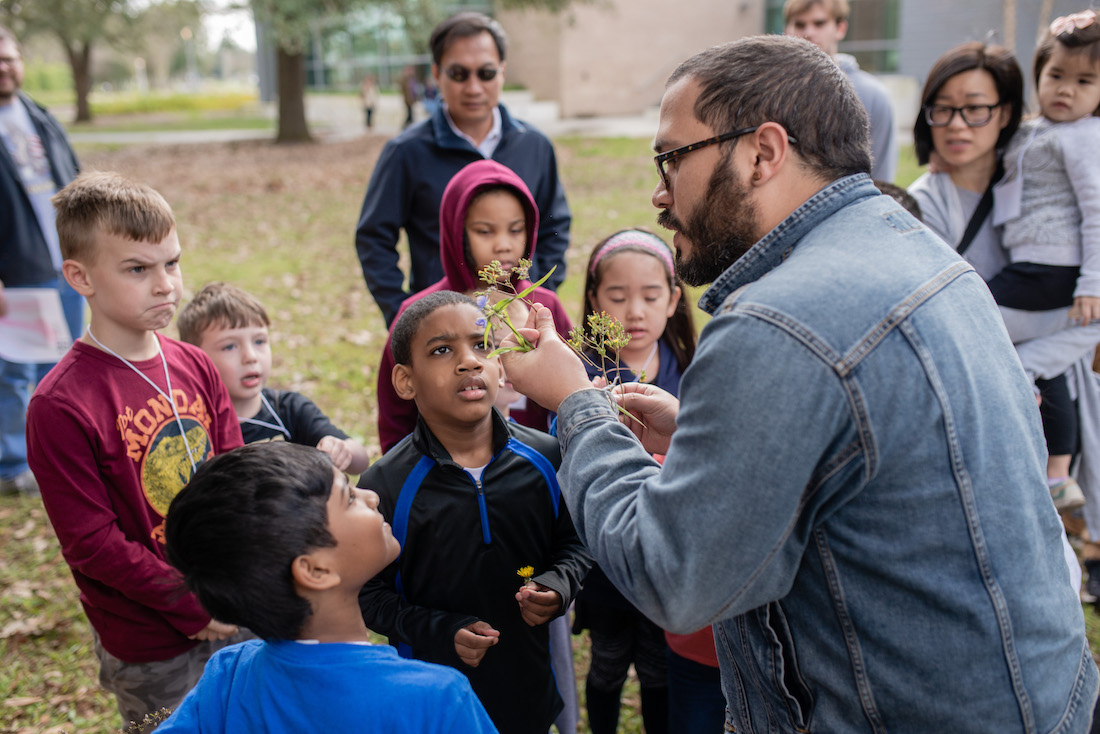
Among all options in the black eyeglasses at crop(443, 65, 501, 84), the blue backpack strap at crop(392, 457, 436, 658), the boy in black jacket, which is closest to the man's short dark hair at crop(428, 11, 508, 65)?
the black eyeglasses at crop(443, 65, 501, 84)

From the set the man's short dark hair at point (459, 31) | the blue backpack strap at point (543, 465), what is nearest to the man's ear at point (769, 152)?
the blue backpack strap at point (543, 465)

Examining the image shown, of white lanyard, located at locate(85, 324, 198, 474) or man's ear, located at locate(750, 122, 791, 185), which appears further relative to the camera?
white lanyard, located at locate(85, 324, 198, 474)

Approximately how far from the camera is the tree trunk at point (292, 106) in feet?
67.9

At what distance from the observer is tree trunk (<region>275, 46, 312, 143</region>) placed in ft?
67.9

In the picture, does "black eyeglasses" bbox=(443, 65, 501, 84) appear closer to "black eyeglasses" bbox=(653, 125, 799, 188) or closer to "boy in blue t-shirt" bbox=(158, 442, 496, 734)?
"black eyeglasses" bbox=(653, 125, 799, 188)

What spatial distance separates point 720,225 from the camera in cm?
174

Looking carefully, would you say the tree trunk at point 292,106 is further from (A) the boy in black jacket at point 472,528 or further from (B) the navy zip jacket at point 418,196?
(A) the boy in black jacket at point 472,528

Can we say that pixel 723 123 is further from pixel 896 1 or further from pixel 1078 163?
pixel 896 1

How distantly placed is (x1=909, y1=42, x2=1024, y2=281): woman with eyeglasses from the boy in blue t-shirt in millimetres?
3078

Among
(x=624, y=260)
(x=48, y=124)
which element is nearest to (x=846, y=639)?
(x=624, y=260)

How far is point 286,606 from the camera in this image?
5.83ft

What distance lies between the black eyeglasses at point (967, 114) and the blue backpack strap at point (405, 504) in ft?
8.93

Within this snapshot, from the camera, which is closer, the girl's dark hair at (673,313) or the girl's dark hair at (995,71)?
the girl's dark hair at (673,313)

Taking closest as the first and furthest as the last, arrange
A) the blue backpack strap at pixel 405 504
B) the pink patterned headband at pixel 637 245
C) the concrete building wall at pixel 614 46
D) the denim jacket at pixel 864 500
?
the denim jacket at pixel 864 500 < the blue backpack strap at pixel 405 504 < the pink patterned headband at pixel 637 245 < the concrete building wall at pixel 614 46
